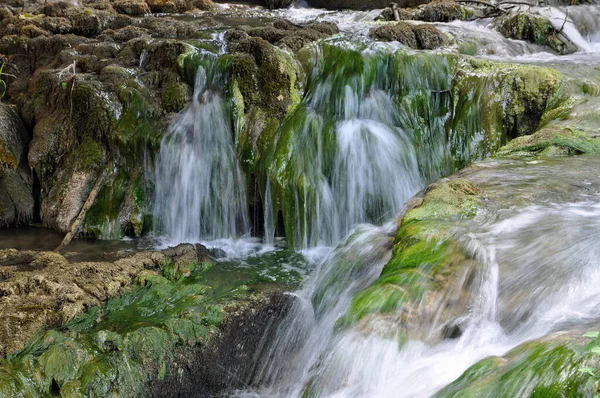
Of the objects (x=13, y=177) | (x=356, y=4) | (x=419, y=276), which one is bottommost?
(x=419, y=276)

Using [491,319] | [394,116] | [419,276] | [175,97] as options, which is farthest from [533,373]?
[175,97]

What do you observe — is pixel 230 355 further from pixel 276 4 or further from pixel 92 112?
pixel 276 4

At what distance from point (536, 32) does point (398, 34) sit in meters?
3.06

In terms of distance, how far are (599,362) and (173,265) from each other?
4352 millimetres

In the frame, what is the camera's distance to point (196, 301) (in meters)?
5.29

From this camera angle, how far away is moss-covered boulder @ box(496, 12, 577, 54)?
1045 centimetres

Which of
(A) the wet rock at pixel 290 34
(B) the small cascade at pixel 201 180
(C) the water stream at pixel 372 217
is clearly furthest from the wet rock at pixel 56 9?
(B) the small cascade at pixel 201 180

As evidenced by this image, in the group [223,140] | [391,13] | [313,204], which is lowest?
[313,204]

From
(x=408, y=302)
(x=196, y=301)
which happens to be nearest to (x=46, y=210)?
(x=196, y=301)

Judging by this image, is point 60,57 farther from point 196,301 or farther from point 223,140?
point 196,301

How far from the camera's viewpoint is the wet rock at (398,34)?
9.11 m

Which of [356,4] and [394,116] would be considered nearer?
[394,116]

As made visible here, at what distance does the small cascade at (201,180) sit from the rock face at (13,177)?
1855 millimetres

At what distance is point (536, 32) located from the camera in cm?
1046
